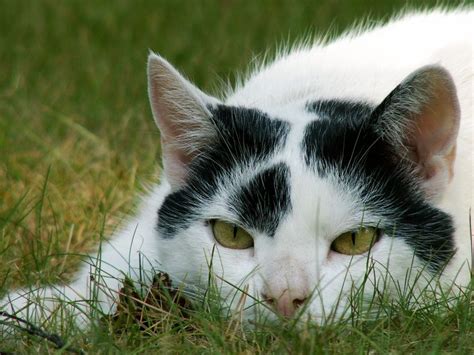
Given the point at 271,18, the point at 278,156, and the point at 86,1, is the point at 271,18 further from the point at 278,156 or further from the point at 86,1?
the point at 278,156

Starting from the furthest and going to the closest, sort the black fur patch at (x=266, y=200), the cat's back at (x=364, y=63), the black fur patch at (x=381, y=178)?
the cat's back at (x=364, y=63) < the black fur patch at (x=381, y=178) < the black fur patch at (x=266, y=200)

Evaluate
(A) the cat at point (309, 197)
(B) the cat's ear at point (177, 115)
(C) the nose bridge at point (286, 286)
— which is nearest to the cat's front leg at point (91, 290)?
(A) the cat at point (309, 197)

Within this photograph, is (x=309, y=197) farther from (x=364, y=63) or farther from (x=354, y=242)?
(x=364, y=63)

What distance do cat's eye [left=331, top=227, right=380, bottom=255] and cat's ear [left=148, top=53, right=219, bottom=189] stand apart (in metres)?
0.60

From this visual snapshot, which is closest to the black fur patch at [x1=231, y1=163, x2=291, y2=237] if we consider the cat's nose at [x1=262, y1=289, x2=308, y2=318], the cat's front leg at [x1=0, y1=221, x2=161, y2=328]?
the cat's nose at [x1=262, y1=289, x2=308, y2=318]

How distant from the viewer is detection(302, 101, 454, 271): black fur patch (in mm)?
3029

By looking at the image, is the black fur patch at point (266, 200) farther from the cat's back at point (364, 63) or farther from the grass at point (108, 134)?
the cat's back at point (364, 63)

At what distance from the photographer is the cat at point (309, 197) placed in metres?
2.87

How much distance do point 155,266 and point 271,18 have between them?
5.40m

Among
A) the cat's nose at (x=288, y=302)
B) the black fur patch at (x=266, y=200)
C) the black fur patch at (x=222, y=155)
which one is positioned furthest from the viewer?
the black fur patch at (x=222, y=155)

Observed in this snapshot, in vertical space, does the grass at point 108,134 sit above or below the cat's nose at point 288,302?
above

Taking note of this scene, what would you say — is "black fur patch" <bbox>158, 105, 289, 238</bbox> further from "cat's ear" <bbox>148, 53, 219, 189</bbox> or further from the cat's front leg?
the cat's front leg

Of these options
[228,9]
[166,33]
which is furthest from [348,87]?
[228,9]

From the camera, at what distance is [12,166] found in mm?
4918
